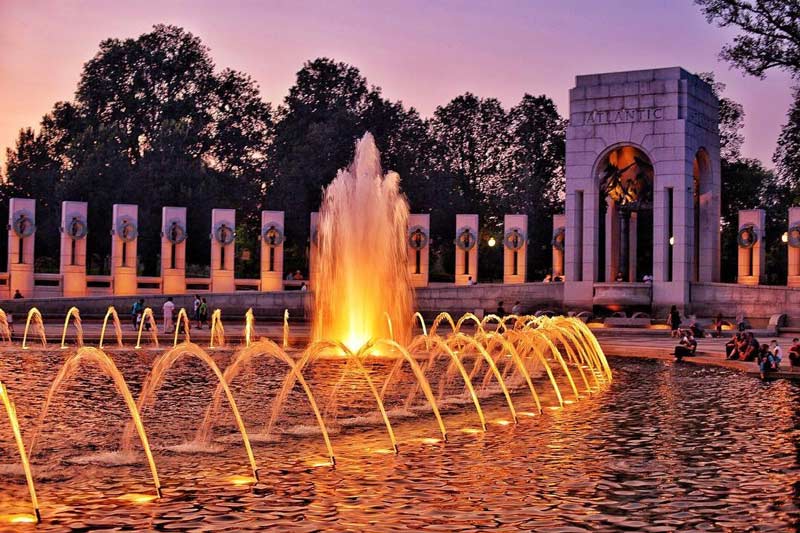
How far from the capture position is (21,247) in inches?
1870

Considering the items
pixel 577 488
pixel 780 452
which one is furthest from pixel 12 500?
pixel 780 452

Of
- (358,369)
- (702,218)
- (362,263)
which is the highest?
(702,218)

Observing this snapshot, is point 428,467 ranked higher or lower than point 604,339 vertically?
lower

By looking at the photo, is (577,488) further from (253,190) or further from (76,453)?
(253,190)

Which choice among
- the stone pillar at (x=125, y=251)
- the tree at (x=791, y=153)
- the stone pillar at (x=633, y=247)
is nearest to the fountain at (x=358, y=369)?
the stone pillar at (x=125, y=251)

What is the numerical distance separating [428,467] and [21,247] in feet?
131

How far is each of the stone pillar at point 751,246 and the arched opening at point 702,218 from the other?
59.5 inches

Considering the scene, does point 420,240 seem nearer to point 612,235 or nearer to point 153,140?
point 612,235

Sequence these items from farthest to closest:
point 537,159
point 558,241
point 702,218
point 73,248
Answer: point 537,159 < point 558,241 < point 73,248 < point 702,218

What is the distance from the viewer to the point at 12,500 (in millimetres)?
9859

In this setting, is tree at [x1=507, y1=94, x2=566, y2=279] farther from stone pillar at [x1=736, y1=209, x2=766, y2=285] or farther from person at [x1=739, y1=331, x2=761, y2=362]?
person at [x1=739, y1=331, x2=761, y2=362]

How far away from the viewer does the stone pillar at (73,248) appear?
46188 millimetres

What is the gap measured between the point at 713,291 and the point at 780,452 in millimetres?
29847

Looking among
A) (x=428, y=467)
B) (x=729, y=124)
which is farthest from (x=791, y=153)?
(x=428, y=467)
